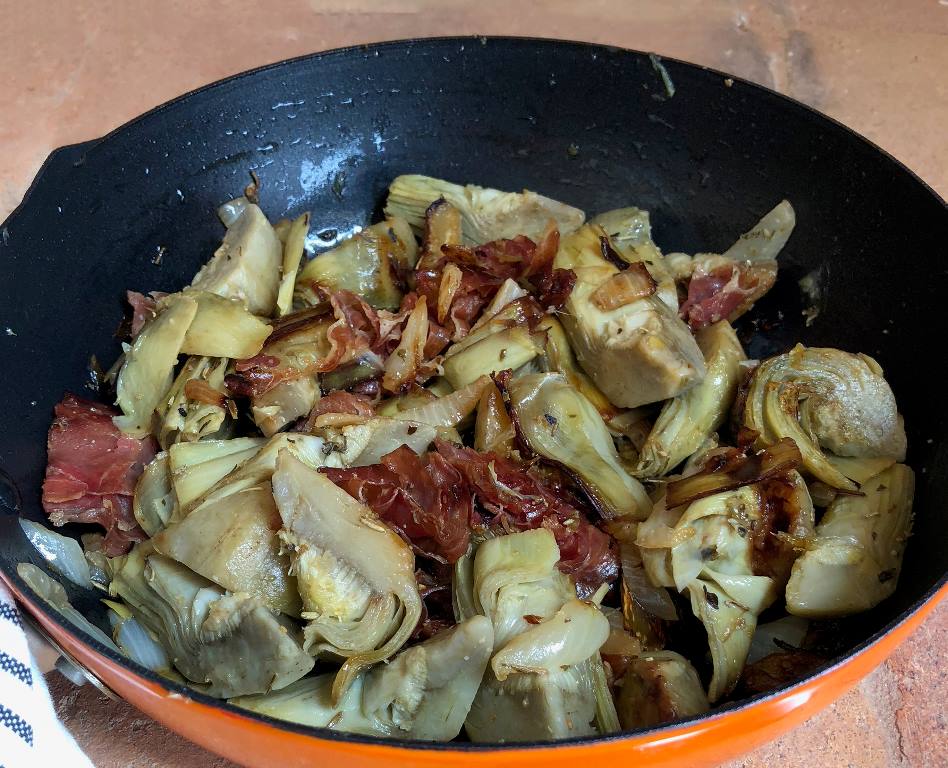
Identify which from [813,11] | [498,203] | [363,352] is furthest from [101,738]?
[813,11]

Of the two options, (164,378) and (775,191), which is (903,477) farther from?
(164,378)

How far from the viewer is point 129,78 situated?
2.65m

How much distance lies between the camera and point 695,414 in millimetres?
1530

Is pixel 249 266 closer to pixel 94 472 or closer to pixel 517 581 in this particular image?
pixel 94 472

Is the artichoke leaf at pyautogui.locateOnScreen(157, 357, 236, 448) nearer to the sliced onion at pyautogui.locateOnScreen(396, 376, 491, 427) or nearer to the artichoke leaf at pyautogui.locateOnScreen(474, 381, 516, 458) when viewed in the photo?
the sliced onion at pyautogui.locateOnScreen(396, 376, 491, 427)

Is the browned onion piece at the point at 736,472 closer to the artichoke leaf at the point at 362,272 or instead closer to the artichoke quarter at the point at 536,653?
the artichoke quarter at the point at 536,653

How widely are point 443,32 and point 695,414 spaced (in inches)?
72.2

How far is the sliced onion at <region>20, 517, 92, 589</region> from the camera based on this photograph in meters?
1.38

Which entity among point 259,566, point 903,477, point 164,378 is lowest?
point 903,477

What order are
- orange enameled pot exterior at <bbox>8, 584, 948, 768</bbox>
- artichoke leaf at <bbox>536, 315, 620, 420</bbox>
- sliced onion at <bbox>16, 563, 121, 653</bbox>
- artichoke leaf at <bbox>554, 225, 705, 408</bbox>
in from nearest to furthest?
orange enameled pot exterior at <bbox>8, 584, 948, 768</bbox> → sliced onion at <bbox>16, 563, 121, 653</bbox> → artichoke leaf at <bbox>554, 225, 705, 408</bbox> → artichoke leaf at <bbox>536, 315, 620, 420</bbox>

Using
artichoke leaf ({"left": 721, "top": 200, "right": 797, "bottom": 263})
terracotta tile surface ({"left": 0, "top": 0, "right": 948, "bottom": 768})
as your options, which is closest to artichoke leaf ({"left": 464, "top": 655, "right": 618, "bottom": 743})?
artichoke leaf ({"left": 721, "top": 200, "right": 797, "bottom": 263})

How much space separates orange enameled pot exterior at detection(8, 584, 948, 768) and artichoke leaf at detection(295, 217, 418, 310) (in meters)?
0.83

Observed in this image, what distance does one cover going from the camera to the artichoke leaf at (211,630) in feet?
3.76

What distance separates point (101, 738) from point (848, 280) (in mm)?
1595
